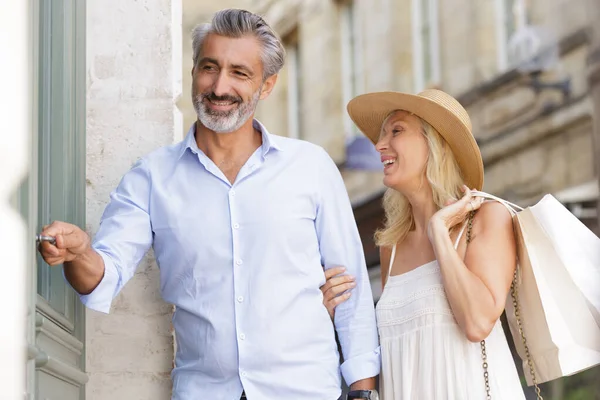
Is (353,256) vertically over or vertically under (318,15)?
under

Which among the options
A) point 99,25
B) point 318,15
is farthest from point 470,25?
point 99,25

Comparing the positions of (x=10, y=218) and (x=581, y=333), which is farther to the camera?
(x=581, y=333)

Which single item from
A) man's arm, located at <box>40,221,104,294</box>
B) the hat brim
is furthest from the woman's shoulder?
man's arm, located at <box>40,221,104,294</box>

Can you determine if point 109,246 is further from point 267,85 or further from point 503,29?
point 503,29

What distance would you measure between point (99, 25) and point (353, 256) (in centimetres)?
139

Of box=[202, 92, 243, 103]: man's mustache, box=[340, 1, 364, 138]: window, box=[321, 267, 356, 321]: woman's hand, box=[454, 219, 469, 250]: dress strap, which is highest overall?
box=[340, 1, 364, 138]: window

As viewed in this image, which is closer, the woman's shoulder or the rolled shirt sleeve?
the rolled shirt sleeve

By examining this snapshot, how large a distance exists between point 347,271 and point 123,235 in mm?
786

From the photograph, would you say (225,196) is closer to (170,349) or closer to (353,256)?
(353,256)

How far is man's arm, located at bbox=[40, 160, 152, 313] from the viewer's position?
3119 millimetres

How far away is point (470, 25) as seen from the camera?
1260cm

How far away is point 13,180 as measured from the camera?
8.38 ft

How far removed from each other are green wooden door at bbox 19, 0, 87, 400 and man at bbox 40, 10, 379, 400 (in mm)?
235

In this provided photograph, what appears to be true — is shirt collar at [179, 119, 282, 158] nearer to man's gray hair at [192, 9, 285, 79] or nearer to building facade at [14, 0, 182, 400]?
man's gray hair at [192, 9, 285, 79]
